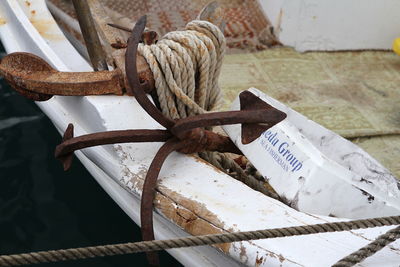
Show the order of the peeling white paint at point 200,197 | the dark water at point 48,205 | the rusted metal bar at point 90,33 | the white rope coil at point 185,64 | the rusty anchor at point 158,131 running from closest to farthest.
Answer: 1. the peeling white paint at point 200,197
2. the rusty anchor at point 158,131
3. the white rope coil at point 185,64
4. the rusted metal bar at point 90,33
5. the dark water at point 48,205

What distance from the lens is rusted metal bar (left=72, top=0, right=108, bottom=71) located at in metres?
2.13

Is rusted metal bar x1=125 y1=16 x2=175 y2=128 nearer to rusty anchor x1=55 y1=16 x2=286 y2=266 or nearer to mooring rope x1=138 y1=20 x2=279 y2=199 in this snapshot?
rusty anchor x1=55 y1=16 x2=286 y2=266

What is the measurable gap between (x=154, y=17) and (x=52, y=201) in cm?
185

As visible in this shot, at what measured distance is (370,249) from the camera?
1.40 m

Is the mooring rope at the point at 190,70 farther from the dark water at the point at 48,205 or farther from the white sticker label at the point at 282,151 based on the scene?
the dark water at the point at 48,205

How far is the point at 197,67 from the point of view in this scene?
202 centimetres

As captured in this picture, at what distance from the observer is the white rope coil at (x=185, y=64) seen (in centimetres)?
192

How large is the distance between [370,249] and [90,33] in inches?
56.1

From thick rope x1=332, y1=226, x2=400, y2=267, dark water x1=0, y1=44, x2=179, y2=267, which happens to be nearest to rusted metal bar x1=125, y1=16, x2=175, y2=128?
thick rope x1=332, y1=226, x2=400, y2=267

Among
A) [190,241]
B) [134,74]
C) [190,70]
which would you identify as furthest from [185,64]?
[190,241]

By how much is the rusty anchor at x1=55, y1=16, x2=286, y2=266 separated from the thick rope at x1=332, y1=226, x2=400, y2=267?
48 centimetres

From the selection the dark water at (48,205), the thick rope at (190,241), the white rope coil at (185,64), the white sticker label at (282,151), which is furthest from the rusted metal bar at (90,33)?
the thick rope at (190,241)

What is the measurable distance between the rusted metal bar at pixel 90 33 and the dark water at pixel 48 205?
0.91 meters

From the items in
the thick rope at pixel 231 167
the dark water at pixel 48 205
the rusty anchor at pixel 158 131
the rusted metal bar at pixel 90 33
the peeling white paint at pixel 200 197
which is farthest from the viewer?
the dark water at pixel 48 205
